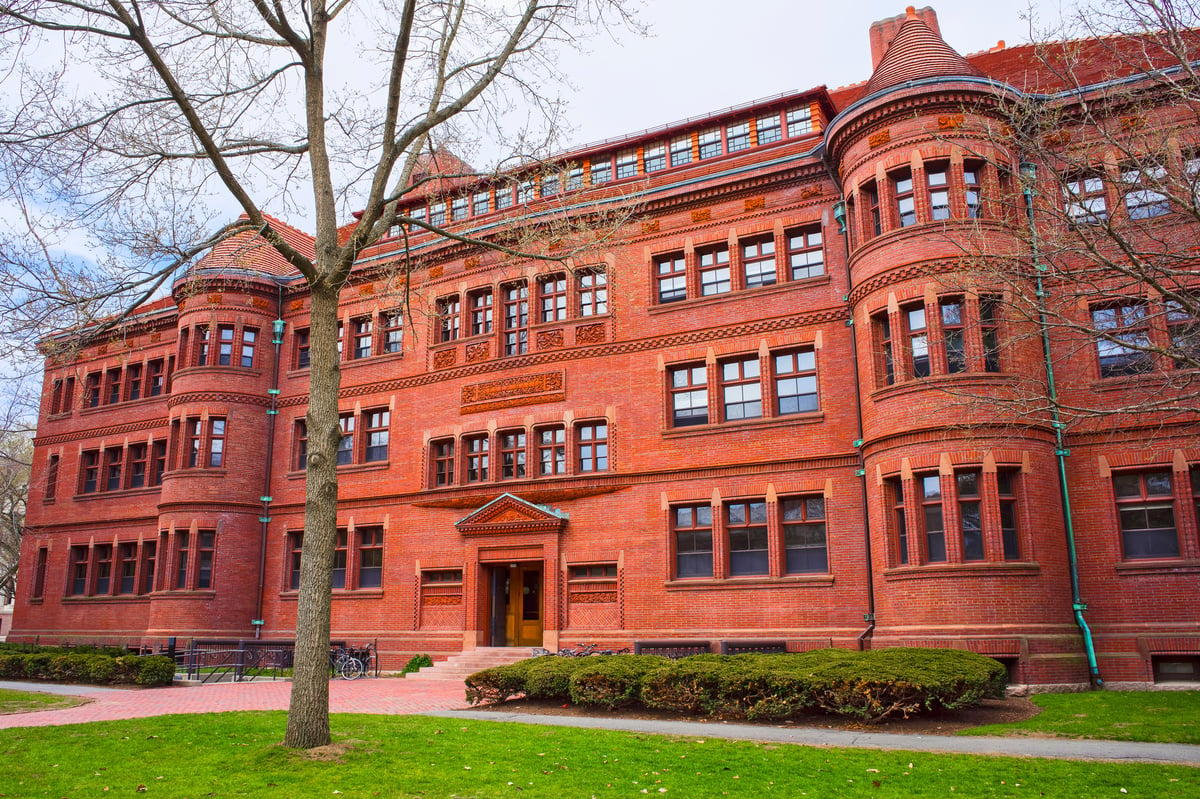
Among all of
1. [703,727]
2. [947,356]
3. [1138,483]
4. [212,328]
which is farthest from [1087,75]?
[212,328]

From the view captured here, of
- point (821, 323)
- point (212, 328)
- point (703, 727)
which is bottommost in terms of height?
point (703, 727)

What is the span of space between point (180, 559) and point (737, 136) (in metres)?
22.0

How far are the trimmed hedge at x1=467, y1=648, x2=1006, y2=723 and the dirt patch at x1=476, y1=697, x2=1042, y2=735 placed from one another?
15 cm

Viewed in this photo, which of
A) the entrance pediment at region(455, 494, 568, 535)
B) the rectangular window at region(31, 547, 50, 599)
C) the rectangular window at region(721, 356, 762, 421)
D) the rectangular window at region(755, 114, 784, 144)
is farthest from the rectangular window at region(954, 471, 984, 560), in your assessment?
the rectangular window at region(31, 547, 50, 599)


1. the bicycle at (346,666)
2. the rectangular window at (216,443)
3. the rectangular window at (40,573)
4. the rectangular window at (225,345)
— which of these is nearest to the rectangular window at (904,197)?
the bicycle at (346,666)

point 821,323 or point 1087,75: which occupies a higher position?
point 1087,75

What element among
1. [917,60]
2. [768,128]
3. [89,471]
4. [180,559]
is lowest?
[180,559]

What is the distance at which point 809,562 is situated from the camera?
2091 centimetres

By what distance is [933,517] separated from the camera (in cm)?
1836

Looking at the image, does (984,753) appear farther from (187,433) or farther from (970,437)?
(187,433)

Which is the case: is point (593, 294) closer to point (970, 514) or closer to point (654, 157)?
point (654, 157)

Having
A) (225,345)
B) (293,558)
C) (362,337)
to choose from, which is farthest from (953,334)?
(225,345)

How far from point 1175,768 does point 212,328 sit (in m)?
29.1

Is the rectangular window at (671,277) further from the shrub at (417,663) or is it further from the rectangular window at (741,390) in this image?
the shrub at (417,663)
